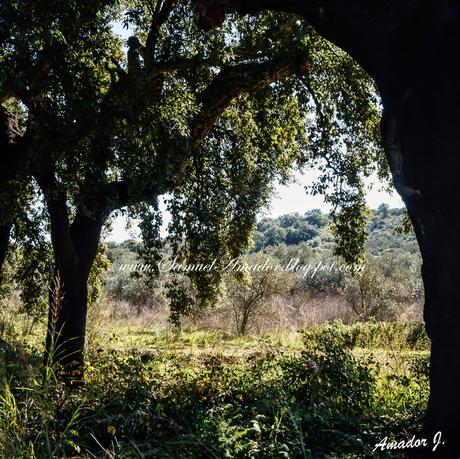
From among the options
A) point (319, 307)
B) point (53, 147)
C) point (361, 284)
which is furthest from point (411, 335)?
point (53, 147)

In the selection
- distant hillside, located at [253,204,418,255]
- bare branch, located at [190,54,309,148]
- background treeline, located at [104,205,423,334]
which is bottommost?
background treeline, located at [104,205,423,334]

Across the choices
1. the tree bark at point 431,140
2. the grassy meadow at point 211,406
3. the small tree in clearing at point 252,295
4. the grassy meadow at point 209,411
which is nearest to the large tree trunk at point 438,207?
the tree bark at point 431,140

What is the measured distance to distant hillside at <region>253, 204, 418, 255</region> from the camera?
66863 millimetres

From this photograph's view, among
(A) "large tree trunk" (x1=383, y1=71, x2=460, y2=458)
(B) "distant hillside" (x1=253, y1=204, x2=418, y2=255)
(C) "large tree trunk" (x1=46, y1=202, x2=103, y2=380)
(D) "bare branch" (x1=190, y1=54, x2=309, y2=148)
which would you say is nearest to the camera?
(A) "large tree trunk" (x1=383, y1=71, x2=460, y2=458)

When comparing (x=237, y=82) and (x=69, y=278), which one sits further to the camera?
(x=69, y=278)

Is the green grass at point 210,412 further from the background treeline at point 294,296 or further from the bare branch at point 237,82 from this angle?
the bare branch at point 237,82

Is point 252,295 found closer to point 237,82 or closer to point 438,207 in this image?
point 237,82

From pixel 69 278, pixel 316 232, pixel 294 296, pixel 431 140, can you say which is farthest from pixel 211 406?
pixel 316 232

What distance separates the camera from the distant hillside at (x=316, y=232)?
219 feet

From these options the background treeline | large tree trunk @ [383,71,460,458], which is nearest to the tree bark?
large tree trunk @ [383,71,460,458]

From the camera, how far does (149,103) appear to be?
243 inches

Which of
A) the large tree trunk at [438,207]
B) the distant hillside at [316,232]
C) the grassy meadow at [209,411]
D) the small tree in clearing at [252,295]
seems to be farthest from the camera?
the distant hillside at [316,232]

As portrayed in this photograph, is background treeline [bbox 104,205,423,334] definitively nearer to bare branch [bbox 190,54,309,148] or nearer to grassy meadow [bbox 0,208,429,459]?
bare branch [bbox 190,54,309,148]

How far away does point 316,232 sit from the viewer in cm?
8150
